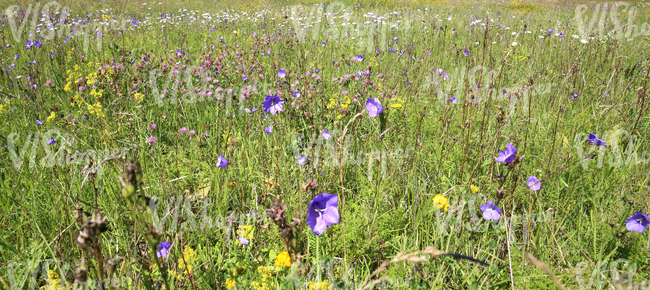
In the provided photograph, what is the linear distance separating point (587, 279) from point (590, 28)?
543 cm

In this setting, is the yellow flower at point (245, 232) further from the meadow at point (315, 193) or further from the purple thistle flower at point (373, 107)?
the purple thistle flower at point (373, 107)

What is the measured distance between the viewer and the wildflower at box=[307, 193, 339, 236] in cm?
110

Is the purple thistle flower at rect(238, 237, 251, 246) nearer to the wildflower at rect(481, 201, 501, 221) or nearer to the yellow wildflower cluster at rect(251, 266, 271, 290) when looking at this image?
the yellow wildflower cluster at rect(251, 266, 271, 290)

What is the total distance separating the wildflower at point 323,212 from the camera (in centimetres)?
110

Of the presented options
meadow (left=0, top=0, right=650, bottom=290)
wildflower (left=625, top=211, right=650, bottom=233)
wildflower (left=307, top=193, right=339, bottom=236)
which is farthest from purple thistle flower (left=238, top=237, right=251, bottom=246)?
wildflower (left=625, top=211, right=650, bottom=233)

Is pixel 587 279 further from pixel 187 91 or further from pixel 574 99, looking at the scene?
pixel 187 91

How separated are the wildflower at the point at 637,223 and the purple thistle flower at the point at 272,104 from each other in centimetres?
196

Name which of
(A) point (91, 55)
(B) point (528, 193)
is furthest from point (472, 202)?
(A) point (91, 55)

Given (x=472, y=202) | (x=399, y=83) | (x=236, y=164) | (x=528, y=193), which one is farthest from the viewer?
(x=399, y=83)

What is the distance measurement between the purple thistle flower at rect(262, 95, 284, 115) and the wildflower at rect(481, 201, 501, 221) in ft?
4.73

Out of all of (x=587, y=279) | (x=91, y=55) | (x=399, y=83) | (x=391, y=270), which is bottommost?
(x=587, y=279)

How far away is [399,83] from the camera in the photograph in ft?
11.2

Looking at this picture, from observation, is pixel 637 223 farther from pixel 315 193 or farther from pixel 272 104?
pixel 272 104

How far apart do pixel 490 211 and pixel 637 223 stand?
61 centimetres
